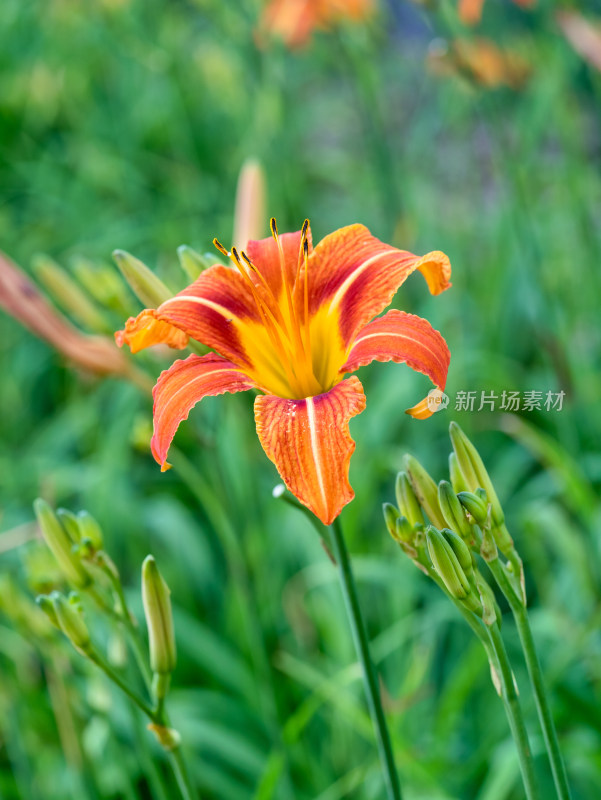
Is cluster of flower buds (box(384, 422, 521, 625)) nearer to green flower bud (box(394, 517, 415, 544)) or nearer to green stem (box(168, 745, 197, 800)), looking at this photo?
green flower bud (box(394, 517, 415, 544))

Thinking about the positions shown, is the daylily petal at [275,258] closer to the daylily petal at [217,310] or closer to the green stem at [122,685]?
the daylily petal at [217,310]

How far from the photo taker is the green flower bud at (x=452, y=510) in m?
0.60

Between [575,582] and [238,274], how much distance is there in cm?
116

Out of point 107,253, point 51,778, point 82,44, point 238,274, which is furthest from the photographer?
point 82,44

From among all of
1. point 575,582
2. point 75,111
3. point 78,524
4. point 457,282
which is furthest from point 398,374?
point 75,111

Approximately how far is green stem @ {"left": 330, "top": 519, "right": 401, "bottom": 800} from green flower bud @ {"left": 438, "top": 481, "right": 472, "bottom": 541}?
3.3 inches

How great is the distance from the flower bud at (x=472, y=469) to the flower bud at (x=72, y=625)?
0.38 m

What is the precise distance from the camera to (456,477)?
2.15 feet

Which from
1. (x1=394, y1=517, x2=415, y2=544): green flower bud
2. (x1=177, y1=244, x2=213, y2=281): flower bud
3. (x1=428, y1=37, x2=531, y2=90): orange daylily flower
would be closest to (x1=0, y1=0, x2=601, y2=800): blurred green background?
(x1=428, y1=37, x2=531, y2=90): orange daylily flower

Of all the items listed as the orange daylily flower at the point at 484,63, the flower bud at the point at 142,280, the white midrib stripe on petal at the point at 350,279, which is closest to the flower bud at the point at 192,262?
the flower bud at the point at 142,280

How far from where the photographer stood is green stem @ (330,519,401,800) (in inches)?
24.7

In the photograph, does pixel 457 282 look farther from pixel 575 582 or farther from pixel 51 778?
pixel 51 778

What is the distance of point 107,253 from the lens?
2.62 meters

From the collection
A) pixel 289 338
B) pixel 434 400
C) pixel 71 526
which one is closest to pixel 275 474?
pixel 71 526
